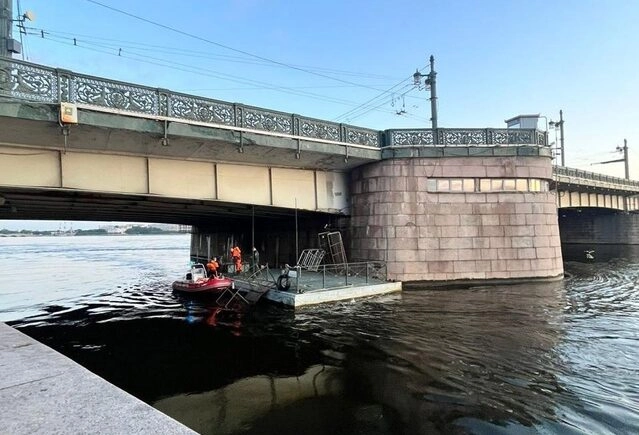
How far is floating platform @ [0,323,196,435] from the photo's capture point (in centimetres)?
329

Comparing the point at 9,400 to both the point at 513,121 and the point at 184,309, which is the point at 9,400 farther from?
the point at 513,121

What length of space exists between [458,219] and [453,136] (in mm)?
4436

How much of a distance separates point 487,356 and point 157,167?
14.0 meters

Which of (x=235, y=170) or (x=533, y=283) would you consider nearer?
(x=235, y=170)

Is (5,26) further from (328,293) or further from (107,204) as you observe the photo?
(328,293)

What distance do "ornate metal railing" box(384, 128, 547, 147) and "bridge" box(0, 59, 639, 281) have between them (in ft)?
0.18

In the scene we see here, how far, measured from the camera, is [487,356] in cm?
898

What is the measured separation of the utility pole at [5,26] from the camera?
41.4ft

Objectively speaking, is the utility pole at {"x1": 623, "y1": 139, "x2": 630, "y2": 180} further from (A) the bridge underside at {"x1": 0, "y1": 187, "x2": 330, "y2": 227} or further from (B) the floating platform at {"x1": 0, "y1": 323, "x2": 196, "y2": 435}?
(B) the floating platform at {"x1": 0, "y1": 323, "x2": 196, "y2": 435}

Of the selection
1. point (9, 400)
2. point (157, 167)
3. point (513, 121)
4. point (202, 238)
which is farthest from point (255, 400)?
point (202, 238)

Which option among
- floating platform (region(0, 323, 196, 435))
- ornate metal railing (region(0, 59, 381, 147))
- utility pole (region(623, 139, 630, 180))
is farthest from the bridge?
utility pole (region(623, 139, 630, 180))

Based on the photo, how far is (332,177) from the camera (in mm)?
21766

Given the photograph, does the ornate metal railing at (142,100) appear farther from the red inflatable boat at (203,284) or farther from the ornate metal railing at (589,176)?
the ornate metal railing at (589,176)

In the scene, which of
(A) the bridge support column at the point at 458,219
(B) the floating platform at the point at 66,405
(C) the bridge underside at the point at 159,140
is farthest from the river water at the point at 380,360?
(C) the bridge underside at the point at 159,140
